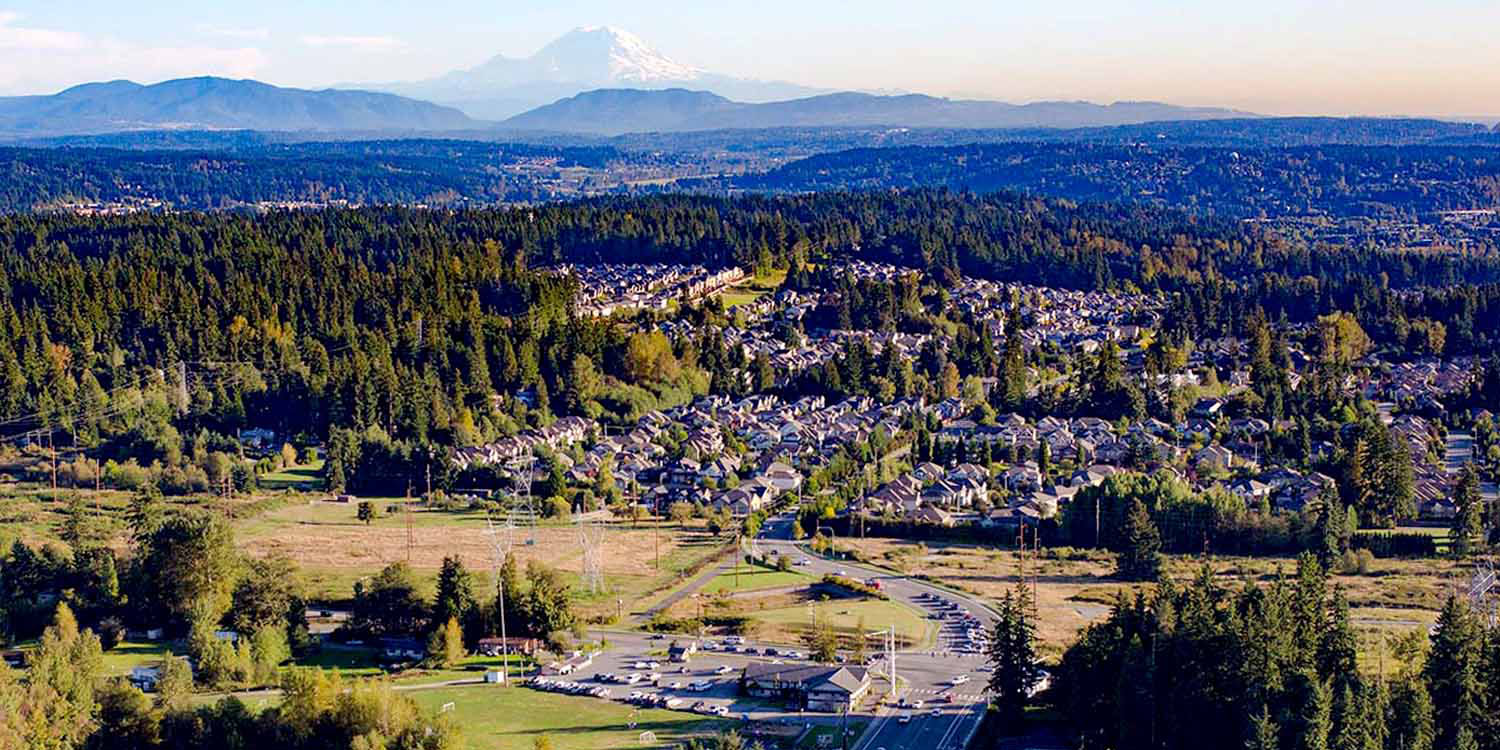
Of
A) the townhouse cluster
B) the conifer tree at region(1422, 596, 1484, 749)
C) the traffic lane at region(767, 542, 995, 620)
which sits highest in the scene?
the townhouse cluster

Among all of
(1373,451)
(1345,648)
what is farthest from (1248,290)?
(1345,648)

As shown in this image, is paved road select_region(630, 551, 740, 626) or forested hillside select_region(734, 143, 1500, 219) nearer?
paved road select_region(630, 551, 740, 626)

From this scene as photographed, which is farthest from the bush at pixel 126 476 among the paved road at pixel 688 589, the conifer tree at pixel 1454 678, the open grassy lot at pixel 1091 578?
the conifer tree at pixel 1454 678

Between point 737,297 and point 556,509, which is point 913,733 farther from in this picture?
point 737,297

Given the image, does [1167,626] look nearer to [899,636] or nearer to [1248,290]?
[899,636]

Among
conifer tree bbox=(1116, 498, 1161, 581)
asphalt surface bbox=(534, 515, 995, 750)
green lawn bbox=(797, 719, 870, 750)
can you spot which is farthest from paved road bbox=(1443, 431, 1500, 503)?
green lawn bbox=(797, 719, 870, 750)

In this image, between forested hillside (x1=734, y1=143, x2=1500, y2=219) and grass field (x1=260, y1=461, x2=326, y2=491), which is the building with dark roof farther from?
forested hillside (x1=734, y1=143, x2=1500, y2=219)

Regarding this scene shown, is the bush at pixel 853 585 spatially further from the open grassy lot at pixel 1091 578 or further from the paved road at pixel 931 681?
the open grassy lot at pixel 1091 578

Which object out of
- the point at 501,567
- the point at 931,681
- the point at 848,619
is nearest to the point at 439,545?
the point at 501,567
